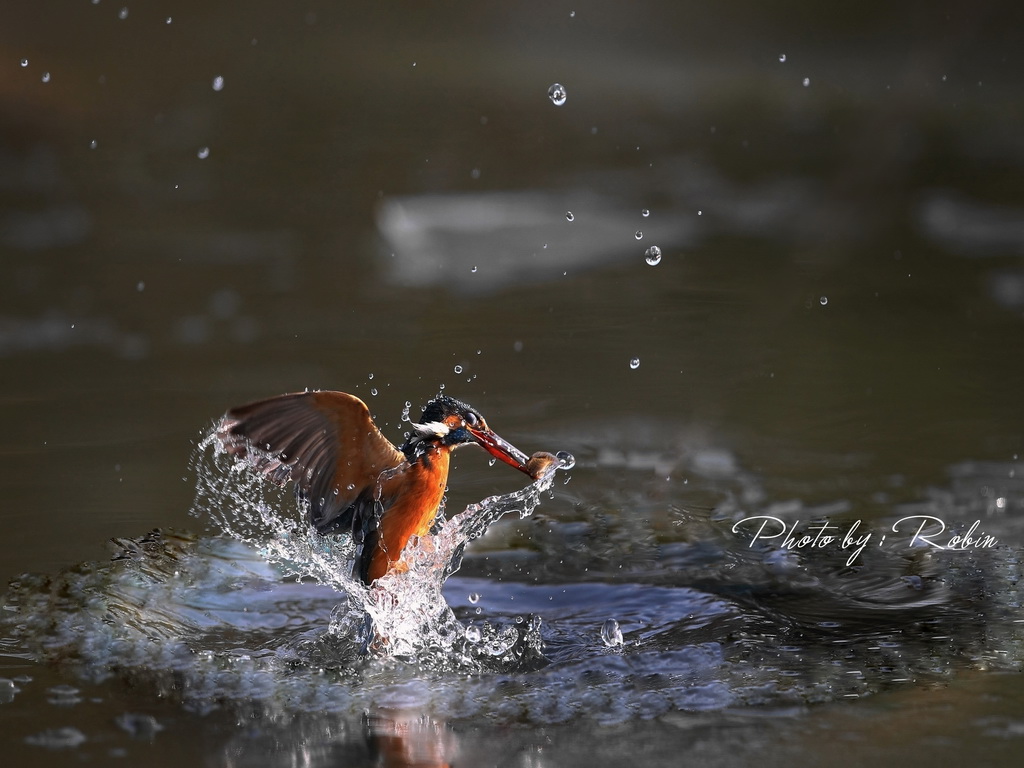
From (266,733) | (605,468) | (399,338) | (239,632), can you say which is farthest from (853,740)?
(399,338)

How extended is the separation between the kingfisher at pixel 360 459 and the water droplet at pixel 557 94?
15.4ft

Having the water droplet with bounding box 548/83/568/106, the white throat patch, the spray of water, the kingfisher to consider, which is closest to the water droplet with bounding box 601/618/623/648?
the spray of water

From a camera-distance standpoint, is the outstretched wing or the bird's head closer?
the outstretched wing

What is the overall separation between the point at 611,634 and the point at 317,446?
0.77 metres

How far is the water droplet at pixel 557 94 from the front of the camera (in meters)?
7.52

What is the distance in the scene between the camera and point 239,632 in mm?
3047

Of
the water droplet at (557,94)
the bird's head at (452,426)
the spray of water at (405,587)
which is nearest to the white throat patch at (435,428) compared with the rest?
the bird's head at (452,426)

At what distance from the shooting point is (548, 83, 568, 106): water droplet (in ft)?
24.7

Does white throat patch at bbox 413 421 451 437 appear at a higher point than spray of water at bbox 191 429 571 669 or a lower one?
higher

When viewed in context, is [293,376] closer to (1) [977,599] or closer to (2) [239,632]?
(2) [239,632]

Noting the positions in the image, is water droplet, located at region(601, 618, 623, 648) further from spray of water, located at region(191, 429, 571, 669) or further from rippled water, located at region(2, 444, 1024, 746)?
spray of water, located at region(191, 429, 571, 669)

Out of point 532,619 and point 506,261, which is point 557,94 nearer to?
point 506,261

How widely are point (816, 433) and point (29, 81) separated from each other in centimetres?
516

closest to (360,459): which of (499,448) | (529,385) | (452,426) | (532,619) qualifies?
(452,426)
